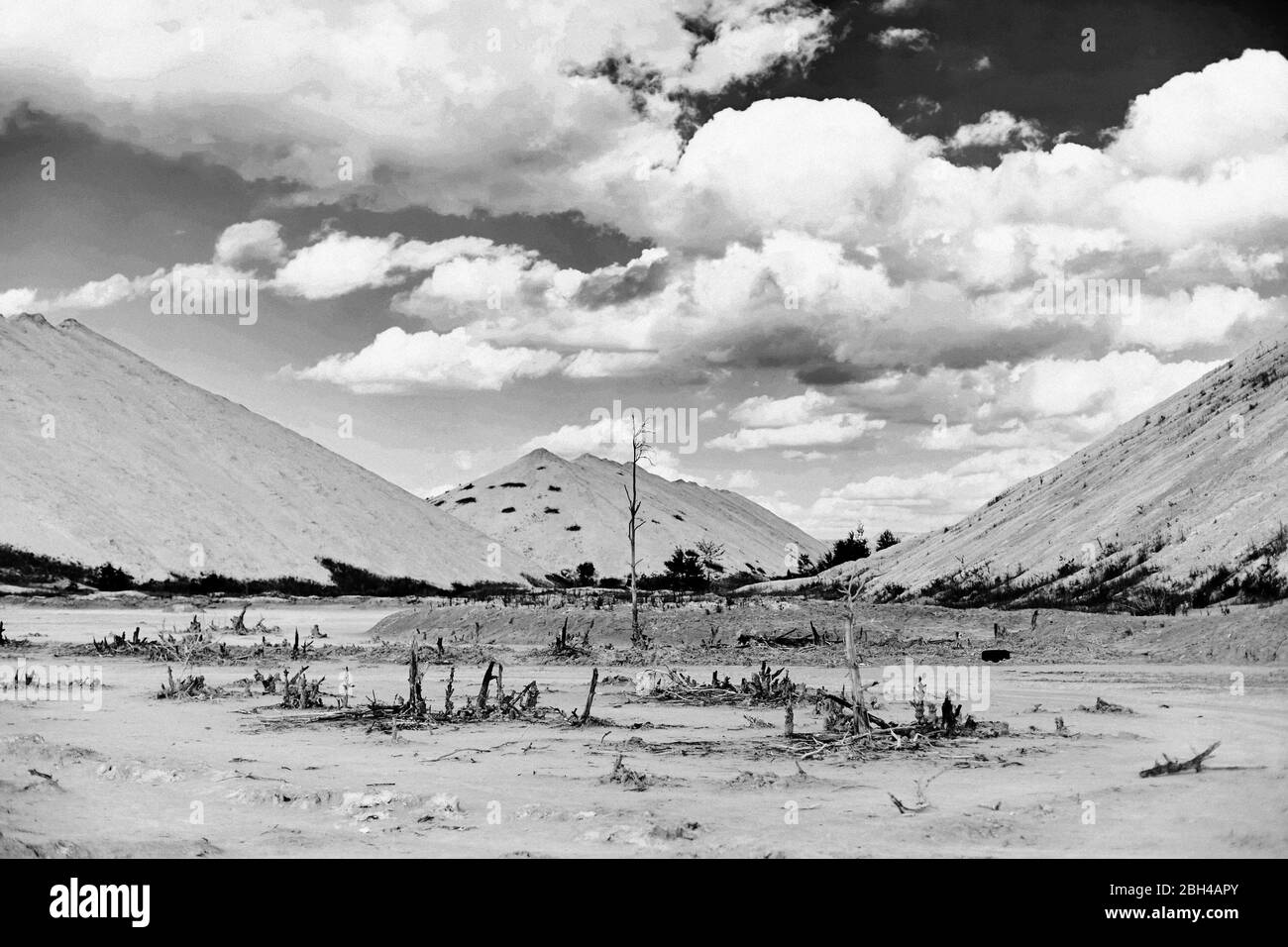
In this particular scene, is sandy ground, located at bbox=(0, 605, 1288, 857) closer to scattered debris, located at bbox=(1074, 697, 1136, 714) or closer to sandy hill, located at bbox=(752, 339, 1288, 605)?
scattered debris, located at bbox=(1074, 697, 1136, 714)

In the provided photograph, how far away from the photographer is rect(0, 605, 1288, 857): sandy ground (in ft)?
28.4

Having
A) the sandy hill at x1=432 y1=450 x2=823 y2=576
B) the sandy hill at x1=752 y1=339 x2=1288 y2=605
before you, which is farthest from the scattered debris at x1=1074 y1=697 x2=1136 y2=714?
the sandy hill at x1=432 y1=450 x2=823 y2=576

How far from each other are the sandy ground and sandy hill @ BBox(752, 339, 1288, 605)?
20.9 meters

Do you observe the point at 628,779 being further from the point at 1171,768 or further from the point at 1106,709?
the point at 1106,709

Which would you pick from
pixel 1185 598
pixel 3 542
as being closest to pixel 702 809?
pixel 1185 598

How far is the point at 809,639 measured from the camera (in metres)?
33.7

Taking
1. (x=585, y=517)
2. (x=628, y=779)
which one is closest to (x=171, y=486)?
(x=585, y=517)

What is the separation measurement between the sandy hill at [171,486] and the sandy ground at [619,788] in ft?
198

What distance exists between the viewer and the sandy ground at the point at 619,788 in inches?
341

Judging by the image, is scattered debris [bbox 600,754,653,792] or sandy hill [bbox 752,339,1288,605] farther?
sandy hill [bbox 752,339,1288,605]

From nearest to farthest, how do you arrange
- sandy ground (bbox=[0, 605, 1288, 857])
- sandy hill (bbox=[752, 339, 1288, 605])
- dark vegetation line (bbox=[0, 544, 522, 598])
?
sandy ground (bbox=[0, 605, 1288, 857])
sandy hill (bbox=[752, 339, 1288, 605])
dark vegetation line (bbox=[0, 544, 522, 598])

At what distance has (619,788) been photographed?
36.5ft
